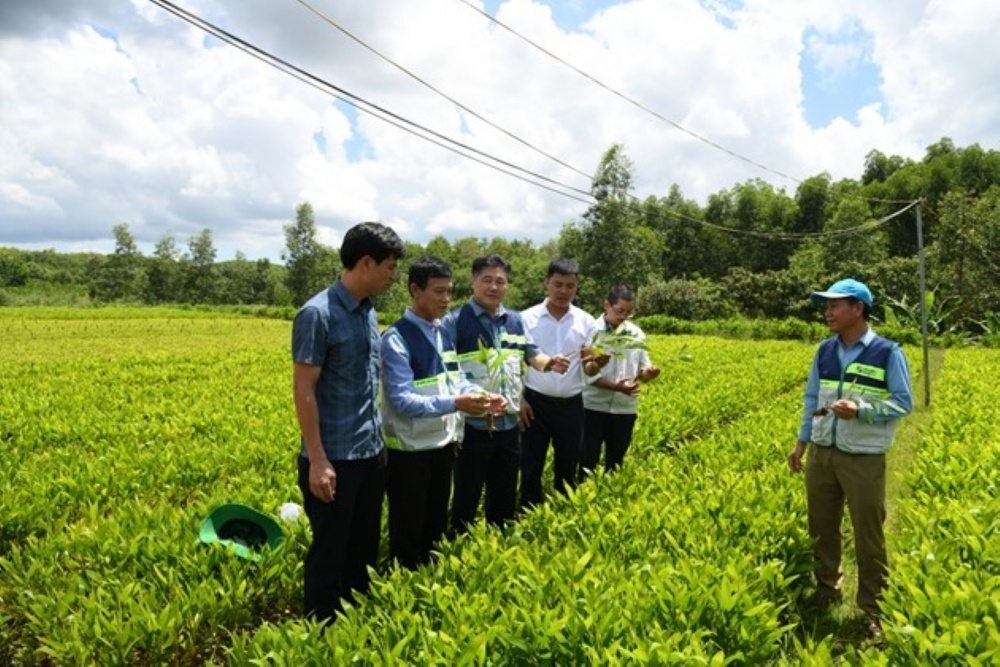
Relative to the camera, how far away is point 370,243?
3061 millimetres

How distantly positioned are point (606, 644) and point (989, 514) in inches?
103

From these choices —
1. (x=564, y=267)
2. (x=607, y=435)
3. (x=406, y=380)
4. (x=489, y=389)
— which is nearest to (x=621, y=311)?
(x=564, y=267)

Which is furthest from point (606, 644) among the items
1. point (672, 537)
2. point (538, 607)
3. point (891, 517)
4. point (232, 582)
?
point (891, 517)

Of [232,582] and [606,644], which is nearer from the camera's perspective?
[606,644]

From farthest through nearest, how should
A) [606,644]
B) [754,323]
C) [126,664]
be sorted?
[754,323], [126,664], [606,644]

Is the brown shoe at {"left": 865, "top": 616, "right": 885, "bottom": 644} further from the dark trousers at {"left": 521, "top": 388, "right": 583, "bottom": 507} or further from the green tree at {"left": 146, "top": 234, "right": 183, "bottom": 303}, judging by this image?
the green tree at {"left": 146, "top": 234, "right": 183, "bottom": 303}

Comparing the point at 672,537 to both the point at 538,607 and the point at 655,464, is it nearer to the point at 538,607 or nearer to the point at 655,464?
the point at 538,607

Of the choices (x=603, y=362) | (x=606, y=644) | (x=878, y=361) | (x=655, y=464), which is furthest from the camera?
(x=655, y=464)

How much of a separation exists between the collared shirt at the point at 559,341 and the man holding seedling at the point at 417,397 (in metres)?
1.28

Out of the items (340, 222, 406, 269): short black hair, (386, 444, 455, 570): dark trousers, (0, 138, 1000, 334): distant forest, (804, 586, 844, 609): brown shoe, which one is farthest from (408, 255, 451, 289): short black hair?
(0, 138, 1000, 334): distant forest

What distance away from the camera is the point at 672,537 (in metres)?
3.42

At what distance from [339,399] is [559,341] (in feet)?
7.65

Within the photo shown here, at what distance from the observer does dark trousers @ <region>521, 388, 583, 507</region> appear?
505cm

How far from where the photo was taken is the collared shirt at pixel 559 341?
5.00 m
